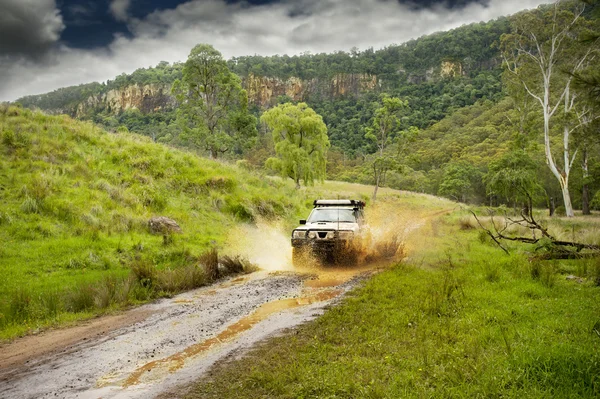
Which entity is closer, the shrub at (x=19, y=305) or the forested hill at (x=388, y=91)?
the shrub at (x=19, y=305)

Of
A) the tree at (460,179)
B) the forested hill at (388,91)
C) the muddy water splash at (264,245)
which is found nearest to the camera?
the muddy water splash at (264,245)

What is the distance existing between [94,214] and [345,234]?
30.0ft

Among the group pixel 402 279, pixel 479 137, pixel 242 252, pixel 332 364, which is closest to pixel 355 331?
pixel 332 364

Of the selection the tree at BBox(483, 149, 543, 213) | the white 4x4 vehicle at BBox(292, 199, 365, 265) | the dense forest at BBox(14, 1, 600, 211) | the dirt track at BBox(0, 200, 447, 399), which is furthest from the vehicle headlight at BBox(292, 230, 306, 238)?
the tree at BBox(483, 149, 543, 213)

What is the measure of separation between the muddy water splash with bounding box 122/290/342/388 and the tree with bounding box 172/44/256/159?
29.4 meters

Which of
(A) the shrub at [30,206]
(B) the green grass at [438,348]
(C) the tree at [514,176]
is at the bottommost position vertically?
(B) the green grass at [438,348]

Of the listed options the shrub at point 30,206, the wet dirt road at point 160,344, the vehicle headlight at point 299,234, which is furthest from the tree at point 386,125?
the wet dirt road at point 160,344

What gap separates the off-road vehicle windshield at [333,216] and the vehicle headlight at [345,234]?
41.8 inches

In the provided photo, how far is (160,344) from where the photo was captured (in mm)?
6020

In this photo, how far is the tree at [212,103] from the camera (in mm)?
36719

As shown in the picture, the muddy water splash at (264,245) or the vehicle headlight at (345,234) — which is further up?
the vehicle headlight at (345,234)

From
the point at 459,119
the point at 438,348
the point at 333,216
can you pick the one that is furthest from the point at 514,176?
the point at 459,119

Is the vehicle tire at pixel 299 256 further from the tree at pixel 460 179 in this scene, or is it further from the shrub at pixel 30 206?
the tree at pixel 460 179

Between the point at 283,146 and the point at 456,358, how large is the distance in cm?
3713
